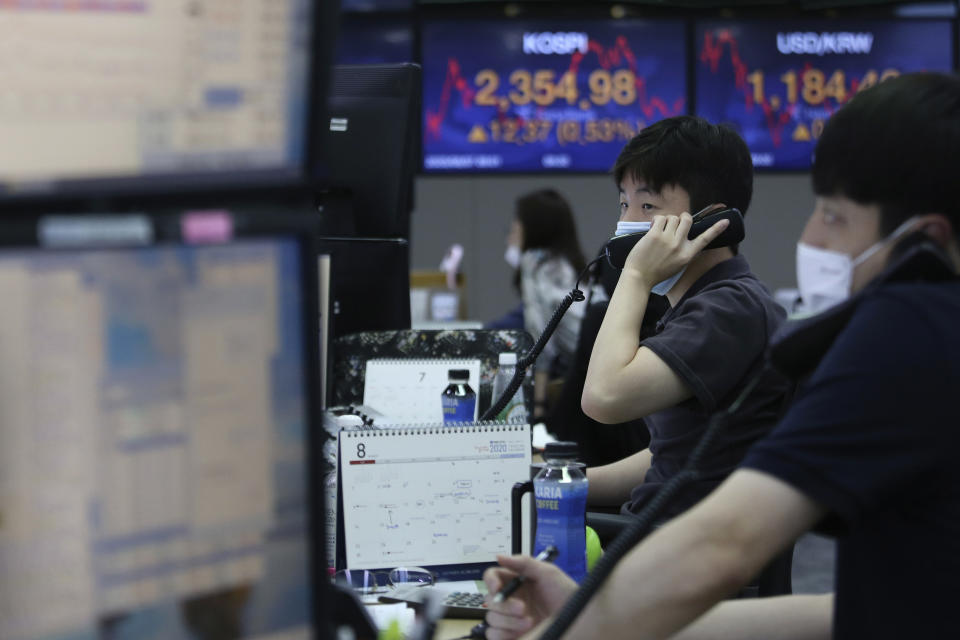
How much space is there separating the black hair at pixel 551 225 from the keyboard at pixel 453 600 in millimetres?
3027

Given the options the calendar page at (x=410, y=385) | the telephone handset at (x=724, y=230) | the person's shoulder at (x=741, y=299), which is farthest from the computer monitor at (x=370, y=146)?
the person's shoulder at (x=741, y=299)

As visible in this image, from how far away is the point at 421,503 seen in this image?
4.84 feet

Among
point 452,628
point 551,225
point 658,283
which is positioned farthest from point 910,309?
point 551,225

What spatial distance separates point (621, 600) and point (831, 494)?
0.21m

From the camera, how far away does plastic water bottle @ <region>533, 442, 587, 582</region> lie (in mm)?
1335

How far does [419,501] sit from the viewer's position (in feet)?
4.84

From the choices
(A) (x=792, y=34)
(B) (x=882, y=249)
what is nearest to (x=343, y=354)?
(B) (x=882, y=249)

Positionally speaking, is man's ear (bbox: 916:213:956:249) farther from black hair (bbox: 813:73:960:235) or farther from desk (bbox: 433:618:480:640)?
desk (bbox: 433:618:480:640)

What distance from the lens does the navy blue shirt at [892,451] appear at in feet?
2.71

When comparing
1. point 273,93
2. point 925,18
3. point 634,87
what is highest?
point 925,18

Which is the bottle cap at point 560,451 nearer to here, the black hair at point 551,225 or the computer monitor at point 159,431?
the computer monitor at point 159,431

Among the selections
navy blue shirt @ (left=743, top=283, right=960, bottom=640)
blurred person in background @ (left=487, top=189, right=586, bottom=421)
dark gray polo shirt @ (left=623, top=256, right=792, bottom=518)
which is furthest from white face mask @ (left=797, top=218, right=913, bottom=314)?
blurred person in background @ (left=487, top=189, right=586, bottom=421)

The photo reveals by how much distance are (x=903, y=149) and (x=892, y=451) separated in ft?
0.88

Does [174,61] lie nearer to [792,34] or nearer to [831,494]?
[831,494]
